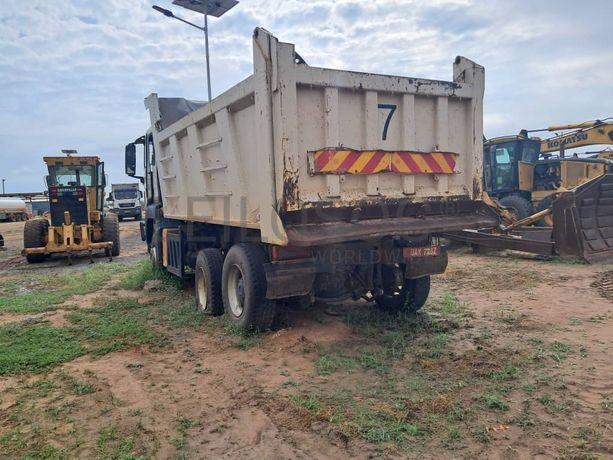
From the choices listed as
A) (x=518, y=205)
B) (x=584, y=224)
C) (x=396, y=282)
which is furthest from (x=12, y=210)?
(x=584, y=224)

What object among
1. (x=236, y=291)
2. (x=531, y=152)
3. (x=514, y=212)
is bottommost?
(x=236, y=291)

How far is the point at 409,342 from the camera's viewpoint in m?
4.79

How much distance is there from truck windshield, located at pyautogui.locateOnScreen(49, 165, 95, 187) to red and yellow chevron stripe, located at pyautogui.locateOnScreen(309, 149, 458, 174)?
12.1 metres

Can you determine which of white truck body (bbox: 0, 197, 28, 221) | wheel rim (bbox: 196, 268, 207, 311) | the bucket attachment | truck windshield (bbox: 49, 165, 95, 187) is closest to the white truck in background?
white truck body (bbox: 0, 197, 28, 221)

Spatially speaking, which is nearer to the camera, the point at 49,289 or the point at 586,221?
the point at 586,221

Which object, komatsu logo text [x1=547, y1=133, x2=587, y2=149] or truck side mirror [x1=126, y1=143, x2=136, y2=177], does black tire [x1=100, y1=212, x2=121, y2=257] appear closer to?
truck side mirror [x1=126, y1=143, x2=136, y2=177]

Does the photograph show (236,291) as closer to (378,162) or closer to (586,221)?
(378,162)

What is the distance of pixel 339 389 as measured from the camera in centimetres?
372

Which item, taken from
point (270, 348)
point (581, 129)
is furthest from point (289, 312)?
point (581, 129)

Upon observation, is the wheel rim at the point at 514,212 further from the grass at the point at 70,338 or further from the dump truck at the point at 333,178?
the grass at the point at 70,338

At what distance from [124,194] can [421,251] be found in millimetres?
30236

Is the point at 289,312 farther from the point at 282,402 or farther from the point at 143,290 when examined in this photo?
the point at 143,290

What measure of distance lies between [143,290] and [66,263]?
238 inches

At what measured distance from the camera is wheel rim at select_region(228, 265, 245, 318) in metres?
5.28
